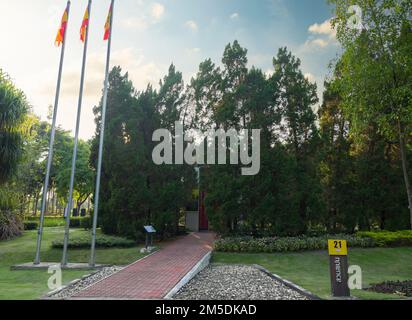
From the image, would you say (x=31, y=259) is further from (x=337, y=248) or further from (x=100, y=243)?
(x=337, y=248)

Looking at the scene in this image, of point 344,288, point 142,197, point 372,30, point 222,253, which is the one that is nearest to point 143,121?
point 142,197

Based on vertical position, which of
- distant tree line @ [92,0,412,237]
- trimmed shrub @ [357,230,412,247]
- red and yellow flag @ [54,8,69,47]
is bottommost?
trimmed shrub @ [357,230,412,247]

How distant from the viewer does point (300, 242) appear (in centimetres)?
1548

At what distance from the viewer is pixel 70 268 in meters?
11.2

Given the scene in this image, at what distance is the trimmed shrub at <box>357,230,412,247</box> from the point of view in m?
16.2

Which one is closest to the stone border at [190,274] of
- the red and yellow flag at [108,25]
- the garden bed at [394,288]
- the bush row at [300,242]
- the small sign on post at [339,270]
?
the bush row at [300,242]

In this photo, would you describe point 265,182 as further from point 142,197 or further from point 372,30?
point 372,30

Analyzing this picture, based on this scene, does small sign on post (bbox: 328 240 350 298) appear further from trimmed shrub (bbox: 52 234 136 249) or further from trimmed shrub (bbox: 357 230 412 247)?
trimmed shrub (bbox: 52 234 136 249)

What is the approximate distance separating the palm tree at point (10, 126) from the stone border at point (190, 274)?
10.1 meters

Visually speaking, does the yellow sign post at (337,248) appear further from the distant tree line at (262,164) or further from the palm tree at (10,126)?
the palm tree at (10,126)

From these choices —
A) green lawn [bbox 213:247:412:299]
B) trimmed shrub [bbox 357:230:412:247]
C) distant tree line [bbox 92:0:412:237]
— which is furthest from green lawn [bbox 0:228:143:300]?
trimmed shrub [bbox 357:230:412:247]

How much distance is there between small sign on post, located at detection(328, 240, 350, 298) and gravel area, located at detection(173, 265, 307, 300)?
31.4 inches

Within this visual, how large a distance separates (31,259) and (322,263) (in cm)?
1231

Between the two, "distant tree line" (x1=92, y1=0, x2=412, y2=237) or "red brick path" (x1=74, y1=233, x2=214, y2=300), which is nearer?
"red brick path" (x1=74, y1=233, x2=214, y2=300)
